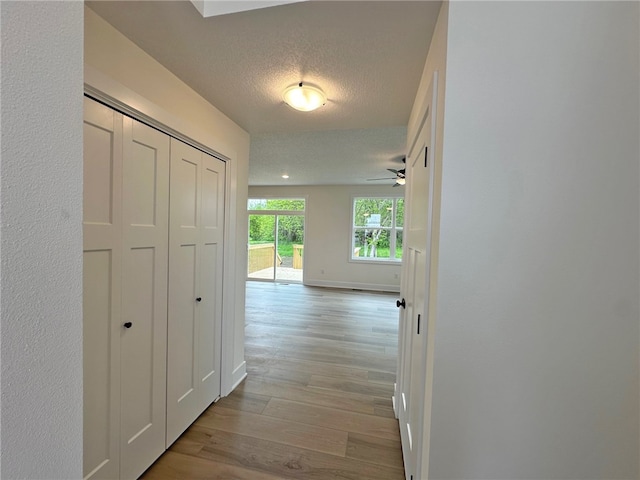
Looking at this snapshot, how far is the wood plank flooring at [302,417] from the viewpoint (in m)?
1.59

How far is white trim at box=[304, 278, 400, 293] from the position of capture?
613 centimetres

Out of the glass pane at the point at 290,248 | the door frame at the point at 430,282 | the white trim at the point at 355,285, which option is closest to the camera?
the door frame at the point at 430,282

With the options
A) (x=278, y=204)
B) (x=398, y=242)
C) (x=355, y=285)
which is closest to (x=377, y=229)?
(x=398, y=242)

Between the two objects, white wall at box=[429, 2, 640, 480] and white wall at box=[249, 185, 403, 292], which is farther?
white wall at box=[249, 185, 403, 292]

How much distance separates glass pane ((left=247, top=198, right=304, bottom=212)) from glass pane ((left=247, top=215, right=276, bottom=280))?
25 centimetres

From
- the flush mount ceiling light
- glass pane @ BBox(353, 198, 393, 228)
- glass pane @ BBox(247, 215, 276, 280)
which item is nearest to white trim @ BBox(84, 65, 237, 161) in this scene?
the flush mount ceiling light

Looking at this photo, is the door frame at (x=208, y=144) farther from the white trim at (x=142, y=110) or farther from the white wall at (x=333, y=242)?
the white wall at (x=333, y=242)

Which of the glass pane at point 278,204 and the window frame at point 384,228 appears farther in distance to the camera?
the glass pane at point 278,204

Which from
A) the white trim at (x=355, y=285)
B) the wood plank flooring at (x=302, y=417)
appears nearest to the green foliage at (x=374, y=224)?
the white trim at (x=355, y=285)

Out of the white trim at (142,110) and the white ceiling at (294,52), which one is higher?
the white ceiling at (294,52)

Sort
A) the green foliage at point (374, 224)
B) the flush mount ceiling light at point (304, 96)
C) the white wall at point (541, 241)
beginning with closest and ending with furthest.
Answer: the white wall at point (541, 241)
the flush mount ceiling light at point (304, 96)
the green foliage at point (374, 224)

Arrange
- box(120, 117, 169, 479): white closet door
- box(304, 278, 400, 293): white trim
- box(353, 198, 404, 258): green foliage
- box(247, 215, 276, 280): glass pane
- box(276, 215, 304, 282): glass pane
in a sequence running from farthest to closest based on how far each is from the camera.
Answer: box(247, 215, 276, 280): glass pane, box(276, 215, 304, 282): glass pane, box(353, 198, 404, 258): green foliage, box(304, 278, 400, 293): white trim, box(120, 117, 169, 479): white closet door

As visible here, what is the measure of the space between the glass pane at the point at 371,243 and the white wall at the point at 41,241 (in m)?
6.00

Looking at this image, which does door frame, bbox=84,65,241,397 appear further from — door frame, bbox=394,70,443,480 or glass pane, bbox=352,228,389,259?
glass pane, bbox=352,228,389,259
